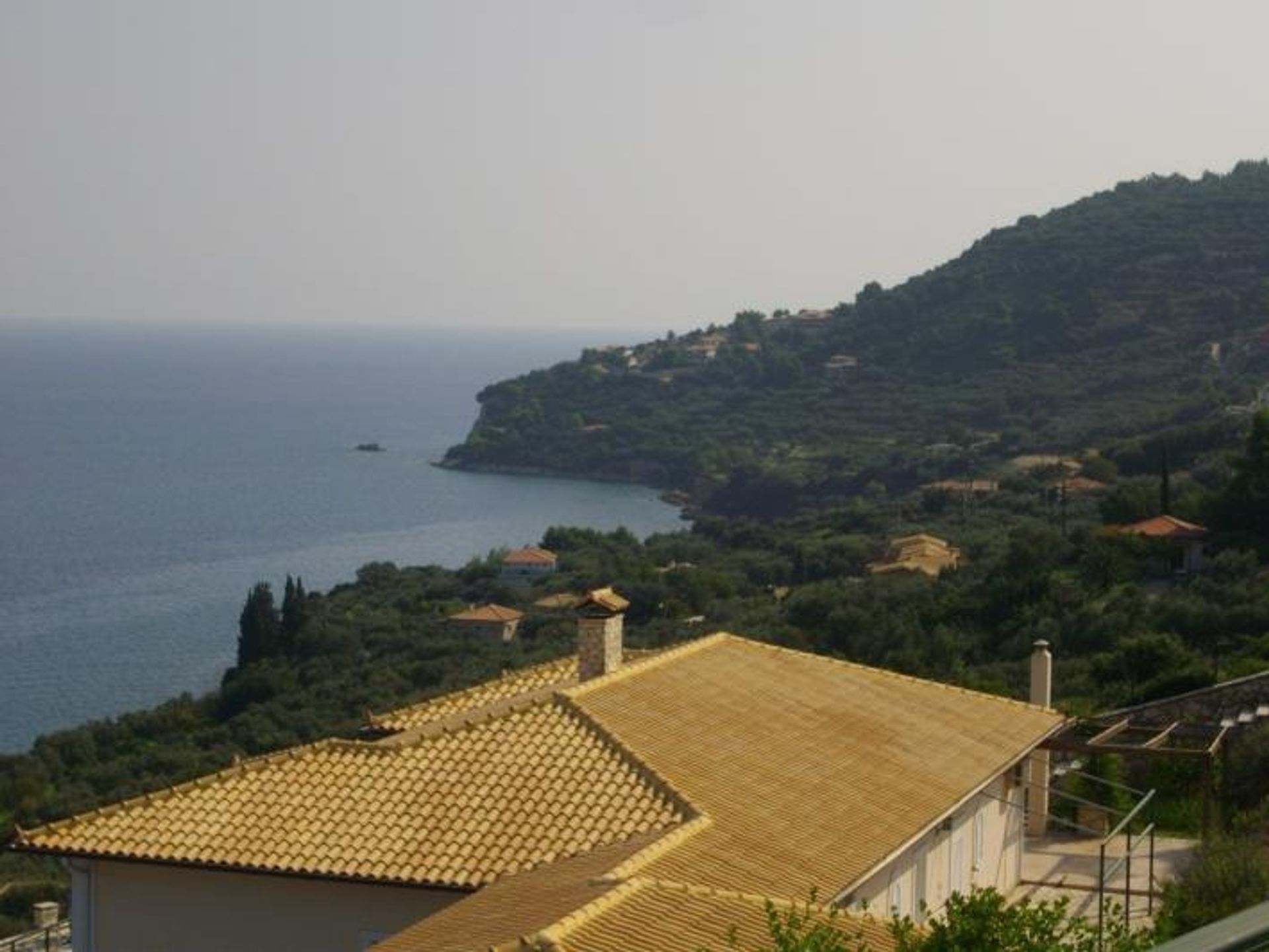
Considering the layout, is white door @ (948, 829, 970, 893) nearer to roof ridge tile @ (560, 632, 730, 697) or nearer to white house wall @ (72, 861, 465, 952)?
roof ridge tile @ (560, 632, 730, 697)

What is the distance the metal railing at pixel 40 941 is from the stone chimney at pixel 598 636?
4.58 m

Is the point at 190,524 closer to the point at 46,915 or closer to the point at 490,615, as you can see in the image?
the point at 490,615

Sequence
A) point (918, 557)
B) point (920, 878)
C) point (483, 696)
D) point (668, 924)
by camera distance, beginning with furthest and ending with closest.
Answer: point (918, 557) < point (483, 696) < point (920, 878) < point (668, 924)

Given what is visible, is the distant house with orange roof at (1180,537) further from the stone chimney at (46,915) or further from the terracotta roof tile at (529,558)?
the terracotta roof tile at (529,558)

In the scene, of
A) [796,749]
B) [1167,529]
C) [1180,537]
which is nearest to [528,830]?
[796,749]

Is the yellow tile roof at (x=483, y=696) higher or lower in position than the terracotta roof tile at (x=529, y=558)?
higher

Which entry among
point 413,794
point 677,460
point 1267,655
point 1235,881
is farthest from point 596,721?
point 677,460

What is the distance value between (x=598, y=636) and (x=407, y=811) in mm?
2828

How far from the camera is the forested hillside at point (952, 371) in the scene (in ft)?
296

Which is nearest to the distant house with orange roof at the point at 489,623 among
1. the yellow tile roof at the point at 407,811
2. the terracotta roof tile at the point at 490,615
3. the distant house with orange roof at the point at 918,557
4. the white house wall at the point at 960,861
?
the terracotta roof tile at the point at 490,615

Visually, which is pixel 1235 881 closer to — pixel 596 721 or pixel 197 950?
pixel 596 721

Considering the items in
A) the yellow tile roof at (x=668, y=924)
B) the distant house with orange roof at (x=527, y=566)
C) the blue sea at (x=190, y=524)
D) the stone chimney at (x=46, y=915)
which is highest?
the yellow tile roof at (x=668, y=924)

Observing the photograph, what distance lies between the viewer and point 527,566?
6919 cm

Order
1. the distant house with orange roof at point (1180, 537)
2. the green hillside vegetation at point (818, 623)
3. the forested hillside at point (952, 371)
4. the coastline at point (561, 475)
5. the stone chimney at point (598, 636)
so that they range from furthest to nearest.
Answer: the coastline at point (561, 475) → the forested hillside at point (952, 371) → the distant house with orange roof at point (1180, 537) → the green hillside vegetation at point (818, 623) → the stone chimney at point (598, 636)
